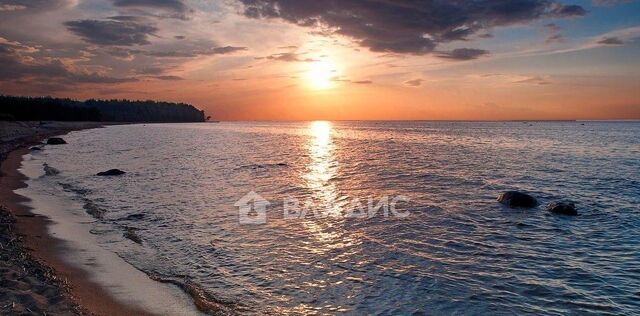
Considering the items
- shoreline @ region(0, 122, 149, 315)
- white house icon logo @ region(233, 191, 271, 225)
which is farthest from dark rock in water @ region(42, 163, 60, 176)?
white house icon logo @ region(233, 191, 271, 225)

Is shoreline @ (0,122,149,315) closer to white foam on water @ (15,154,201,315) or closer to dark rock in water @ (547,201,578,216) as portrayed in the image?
white foam on water @ (15,154,201,315)

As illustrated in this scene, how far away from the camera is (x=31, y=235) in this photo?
16594 millimetres

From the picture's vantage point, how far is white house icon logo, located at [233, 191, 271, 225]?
21.2 metres

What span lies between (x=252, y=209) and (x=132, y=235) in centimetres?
739

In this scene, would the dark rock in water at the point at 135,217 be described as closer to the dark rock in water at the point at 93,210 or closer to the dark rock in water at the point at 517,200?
the dark rock in water at the point at 93,210

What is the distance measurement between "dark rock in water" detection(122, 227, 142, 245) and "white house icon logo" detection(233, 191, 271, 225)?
504cm

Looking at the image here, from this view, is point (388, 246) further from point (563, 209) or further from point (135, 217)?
point (135, 217)

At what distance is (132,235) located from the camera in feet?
58.6

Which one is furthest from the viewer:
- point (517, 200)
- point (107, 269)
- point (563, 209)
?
point (517, 200)

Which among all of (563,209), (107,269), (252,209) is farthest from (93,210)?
(563,209)

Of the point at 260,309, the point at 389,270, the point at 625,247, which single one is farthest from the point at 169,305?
the point at 625,247

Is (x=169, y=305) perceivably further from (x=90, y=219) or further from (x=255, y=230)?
(x=90, y=219)

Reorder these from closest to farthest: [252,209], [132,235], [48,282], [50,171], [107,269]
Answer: [48,282] → [107,269] → [132,235] → [252,209] → [50,171]

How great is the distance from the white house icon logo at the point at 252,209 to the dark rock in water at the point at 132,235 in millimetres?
5035
